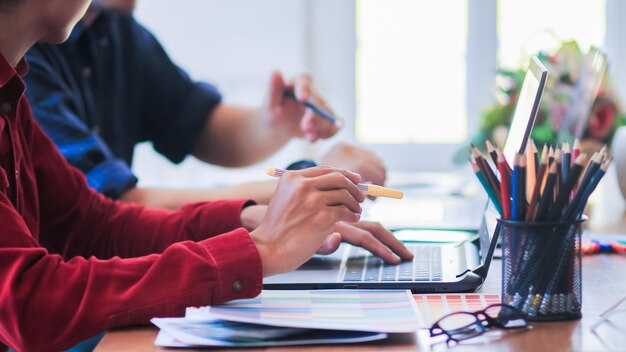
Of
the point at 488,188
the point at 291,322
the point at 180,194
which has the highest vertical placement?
the point at 488,188

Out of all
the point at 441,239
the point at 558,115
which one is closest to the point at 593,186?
the point at 441,239

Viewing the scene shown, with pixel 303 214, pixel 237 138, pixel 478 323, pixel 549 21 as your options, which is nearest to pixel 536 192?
pixel 478 323

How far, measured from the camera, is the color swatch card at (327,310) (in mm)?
911

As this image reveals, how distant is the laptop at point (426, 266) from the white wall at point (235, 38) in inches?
62.5

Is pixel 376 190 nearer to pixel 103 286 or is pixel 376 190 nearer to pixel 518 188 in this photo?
pixel 518 188

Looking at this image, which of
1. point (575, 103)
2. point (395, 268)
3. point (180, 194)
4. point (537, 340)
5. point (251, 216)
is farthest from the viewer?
point (575, 103)

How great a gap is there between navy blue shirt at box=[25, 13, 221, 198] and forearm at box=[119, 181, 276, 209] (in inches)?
4.6

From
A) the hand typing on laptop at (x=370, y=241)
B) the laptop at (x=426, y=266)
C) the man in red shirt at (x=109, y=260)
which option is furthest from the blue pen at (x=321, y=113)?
the man in red shirt at (x=109, y=260)

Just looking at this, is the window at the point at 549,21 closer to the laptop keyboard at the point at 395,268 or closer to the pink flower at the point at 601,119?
the pink flower at the point at 601,119

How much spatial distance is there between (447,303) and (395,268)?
151 millimetres

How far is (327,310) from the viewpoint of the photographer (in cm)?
97

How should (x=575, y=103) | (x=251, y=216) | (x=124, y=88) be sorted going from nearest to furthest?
1. (x=251, y=216)
2. (x=575, y=103)
3. (x=124, y=88)

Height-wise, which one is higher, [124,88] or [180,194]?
[124,88]

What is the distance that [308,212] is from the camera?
1.02 m
